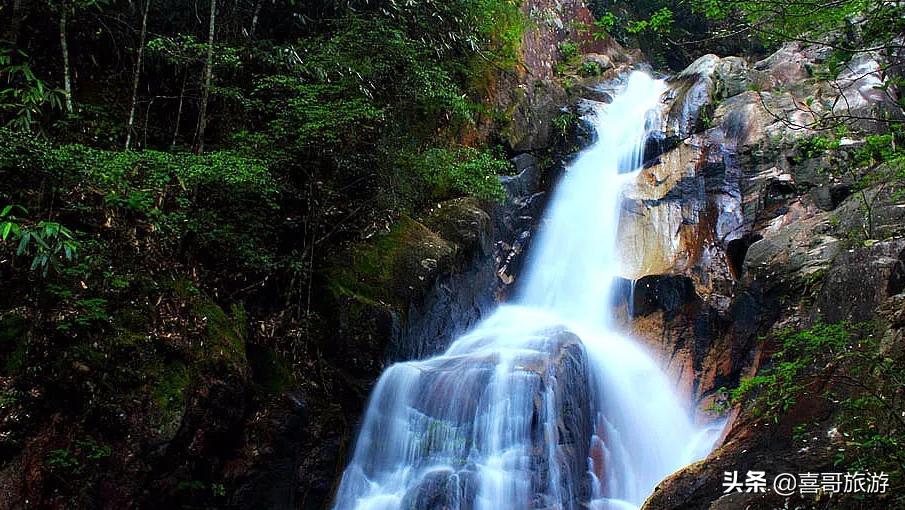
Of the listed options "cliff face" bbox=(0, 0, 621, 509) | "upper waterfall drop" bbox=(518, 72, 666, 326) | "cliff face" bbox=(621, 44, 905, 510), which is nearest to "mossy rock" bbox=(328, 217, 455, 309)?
"cliff face" bbox=(0, 0, 621, 509)

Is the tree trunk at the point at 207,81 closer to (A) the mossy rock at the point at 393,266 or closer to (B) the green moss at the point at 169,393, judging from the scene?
(A) the mossy rock at the point at 393,266

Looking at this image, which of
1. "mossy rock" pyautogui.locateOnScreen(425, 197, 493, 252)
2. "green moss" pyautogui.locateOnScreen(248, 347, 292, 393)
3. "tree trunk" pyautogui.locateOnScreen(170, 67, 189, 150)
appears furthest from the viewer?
"mossy rock" pyautogui.locateOnScreen(425, 197, 493, 252)

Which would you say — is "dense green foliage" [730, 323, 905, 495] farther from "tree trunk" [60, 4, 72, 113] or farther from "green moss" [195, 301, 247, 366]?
"tree trunk" [60, 4, 72, 113]

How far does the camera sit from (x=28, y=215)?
4609mm

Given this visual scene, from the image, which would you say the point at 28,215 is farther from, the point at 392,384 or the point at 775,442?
the point at 775,442

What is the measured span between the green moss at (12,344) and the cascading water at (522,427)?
3.31 meters

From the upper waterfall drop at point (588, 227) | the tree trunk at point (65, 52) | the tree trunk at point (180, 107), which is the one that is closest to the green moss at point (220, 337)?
the tree trunk at point (180, 107)

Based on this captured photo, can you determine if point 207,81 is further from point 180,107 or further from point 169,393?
point 169,393

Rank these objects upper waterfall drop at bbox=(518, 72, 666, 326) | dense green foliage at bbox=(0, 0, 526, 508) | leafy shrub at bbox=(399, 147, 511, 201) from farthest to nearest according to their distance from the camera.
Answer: upper waterfall drop at bbox=(518, 72, 666, 326) → leafy shrub at bbox=(399, 147, 511, 201) → dense green foliage at bbox=(0, 0, 526, 508)

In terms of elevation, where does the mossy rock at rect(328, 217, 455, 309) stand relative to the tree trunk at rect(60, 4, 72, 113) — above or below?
below

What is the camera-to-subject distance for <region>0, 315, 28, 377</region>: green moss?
4008 millimetres

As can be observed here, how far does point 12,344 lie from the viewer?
4.08m

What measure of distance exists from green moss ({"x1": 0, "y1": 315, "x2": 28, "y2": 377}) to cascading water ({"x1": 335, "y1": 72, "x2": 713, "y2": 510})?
3305mm

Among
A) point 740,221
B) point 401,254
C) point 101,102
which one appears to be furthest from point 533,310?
point 101,102
